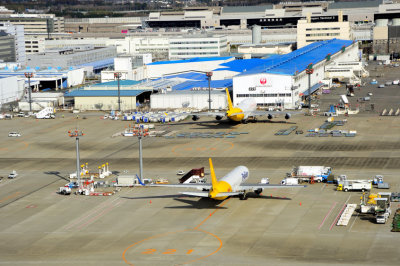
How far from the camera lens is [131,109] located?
19250 centimetres

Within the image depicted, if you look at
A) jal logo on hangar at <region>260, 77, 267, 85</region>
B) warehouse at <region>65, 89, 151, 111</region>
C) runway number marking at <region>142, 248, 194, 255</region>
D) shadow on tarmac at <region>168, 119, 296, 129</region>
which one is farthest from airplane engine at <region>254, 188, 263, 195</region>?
warehouse at <region>65, 89, 151, 111</region>

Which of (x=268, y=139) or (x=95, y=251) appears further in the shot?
(x=268, y=139)

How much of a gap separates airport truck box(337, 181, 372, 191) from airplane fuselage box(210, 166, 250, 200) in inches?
517

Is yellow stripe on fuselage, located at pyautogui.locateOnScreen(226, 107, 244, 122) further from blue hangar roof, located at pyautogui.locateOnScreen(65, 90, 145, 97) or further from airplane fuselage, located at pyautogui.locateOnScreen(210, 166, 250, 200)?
airplane fuselage, located at pyautogui.locateOnScreen(210, 166, 250, 200)

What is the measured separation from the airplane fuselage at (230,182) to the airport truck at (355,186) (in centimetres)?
1313

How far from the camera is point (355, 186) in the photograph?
3875 inches

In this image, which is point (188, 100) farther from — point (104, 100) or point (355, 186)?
point (355, 186)

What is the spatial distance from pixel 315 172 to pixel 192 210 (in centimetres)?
2300

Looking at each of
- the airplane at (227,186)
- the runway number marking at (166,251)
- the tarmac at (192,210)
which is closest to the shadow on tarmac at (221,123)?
the tarmac at (192,210)

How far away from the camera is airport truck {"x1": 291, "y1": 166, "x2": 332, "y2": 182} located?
104 m

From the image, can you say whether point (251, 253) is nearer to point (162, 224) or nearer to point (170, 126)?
point (162, 224)

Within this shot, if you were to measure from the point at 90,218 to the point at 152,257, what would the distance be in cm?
1756

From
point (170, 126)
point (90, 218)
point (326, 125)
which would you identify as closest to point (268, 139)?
point (326, 125)

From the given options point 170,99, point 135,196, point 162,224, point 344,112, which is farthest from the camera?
point 170,99
